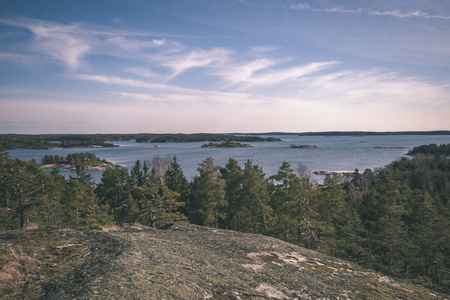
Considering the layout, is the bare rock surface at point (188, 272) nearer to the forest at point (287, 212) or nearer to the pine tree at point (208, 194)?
the forest at point (287, 212)

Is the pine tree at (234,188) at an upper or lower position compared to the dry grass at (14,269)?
lower

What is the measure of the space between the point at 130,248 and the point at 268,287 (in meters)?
6.56

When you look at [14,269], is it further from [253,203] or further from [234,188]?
[234,188]

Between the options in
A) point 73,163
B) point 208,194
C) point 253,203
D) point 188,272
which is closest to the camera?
point 188,272

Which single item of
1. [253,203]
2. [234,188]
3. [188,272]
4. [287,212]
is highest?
[188,272]

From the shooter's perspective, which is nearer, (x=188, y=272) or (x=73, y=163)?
(x=188, y=272)

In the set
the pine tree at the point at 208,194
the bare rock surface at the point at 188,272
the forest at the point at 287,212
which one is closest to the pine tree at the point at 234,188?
the forest at the point at 287,212

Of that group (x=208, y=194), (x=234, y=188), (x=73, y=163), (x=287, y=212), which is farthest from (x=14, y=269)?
(x=73, y=163)

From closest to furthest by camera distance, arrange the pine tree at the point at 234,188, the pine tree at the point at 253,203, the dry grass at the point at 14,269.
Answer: the dry grass at the point at 14,269 < the pine tree at the point at 253,203 < the pine tree at the point at 234,188

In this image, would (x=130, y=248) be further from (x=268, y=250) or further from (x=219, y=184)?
(x=219, y=184)

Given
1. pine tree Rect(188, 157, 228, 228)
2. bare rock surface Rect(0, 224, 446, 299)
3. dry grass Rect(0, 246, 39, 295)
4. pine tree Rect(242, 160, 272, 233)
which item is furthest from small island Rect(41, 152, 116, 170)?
dry grass Rect(0, 246, 39, 295)

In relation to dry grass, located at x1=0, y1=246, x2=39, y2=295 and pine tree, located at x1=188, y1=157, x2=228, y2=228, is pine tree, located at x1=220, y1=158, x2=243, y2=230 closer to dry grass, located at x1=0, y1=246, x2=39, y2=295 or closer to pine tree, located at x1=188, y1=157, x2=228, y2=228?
pine tree, located at x1=188, y1=157, x2=228, y2=228

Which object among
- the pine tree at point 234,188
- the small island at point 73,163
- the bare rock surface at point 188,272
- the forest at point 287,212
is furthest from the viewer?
the small island at point 73,163

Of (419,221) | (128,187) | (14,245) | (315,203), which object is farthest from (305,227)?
(128,187)
